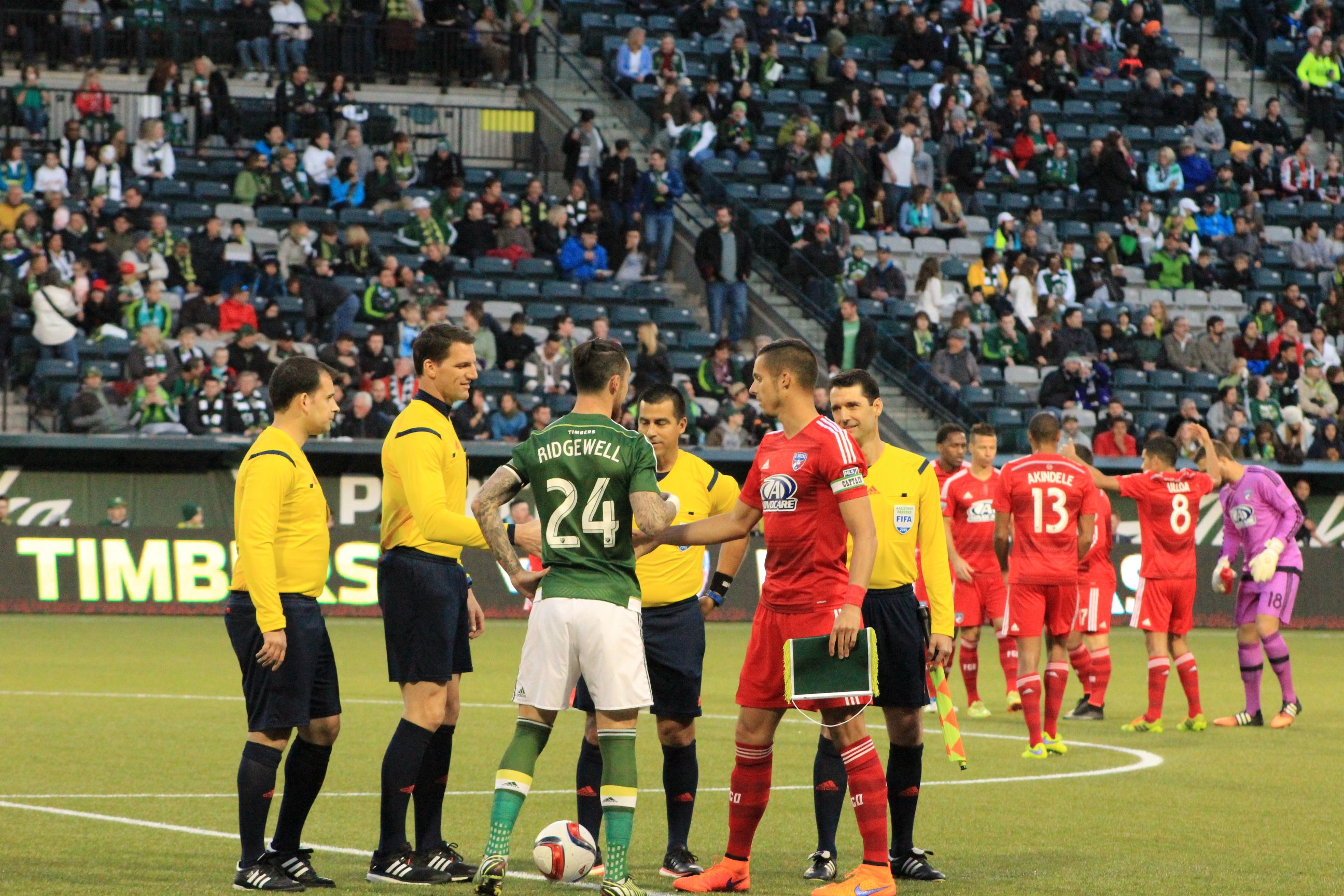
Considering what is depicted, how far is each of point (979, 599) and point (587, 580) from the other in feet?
27.3

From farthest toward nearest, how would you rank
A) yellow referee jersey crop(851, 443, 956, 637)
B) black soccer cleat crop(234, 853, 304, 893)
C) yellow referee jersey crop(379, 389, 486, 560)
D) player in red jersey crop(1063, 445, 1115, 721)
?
player in red jersey crop(1063, 445, 1115, 721) → yellow referee jersey crop(851, 443, 956, 637) → yellow referee jersey crop(379, 389, 486, 560) → black soccer cleat crop(234, 853, 304, 893)

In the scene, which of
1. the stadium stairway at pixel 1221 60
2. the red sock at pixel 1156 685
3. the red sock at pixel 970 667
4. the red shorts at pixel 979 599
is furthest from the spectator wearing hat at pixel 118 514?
the stadium stairway at pixel 1221 60

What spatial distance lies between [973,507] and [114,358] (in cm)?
1318

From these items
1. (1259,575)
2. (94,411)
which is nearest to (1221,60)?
(94,411)

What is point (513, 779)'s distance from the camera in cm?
706

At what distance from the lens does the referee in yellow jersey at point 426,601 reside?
7590 mm

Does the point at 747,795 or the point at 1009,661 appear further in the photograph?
the point at 1009,661

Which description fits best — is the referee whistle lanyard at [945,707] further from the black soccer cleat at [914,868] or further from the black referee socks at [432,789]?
the black referee socks at [432,789]

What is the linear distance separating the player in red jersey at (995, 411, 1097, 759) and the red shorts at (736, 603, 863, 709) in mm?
5878

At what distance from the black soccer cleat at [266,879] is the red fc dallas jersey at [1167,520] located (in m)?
8.88

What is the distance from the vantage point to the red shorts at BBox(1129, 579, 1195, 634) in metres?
14.4

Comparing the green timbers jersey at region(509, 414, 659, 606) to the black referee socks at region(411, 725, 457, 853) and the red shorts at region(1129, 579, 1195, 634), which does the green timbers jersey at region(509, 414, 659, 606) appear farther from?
the red shorts at region(1129, 579, 1195, 634)

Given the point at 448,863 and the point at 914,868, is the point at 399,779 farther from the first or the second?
the point at 914,868

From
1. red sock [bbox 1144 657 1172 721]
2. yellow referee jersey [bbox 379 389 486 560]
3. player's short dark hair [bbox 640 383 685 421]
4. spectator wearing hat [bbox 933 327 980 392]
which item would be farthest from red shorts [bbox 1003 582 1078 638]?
spectator wearing hat [bbox 933 327 980 392]
